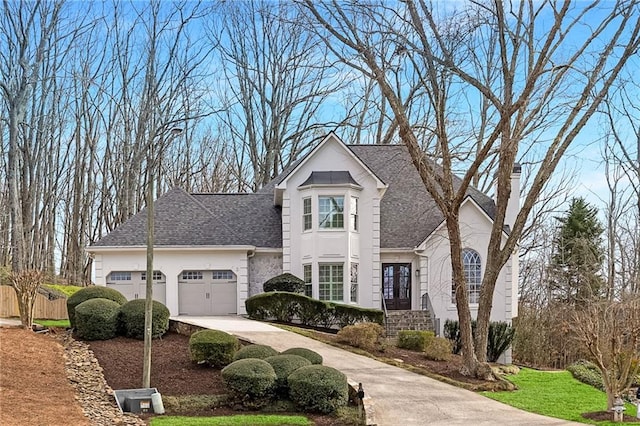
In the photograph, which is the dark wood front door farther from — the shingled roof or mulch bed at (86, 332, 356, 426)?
mulch bed at (86, 332, 356, 426)

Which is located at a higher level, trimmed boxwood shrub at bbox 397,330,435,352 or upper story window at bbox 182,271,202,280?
upper story window at bbox 182,271,202,280

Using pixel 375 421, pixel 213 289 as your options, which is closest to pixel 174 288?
pixel 213 289

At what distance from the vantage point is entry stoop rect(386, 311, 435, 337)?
86.6ft

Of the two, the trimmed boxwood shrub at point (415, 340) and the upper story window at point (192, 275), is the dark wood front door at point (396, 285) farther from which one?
the upper story window at point (192, 275)

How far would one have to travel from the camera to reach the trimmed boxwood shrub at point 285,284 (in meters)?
26.8

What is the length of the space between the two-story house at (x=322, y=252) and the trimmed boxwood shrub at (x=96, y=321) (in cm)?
722

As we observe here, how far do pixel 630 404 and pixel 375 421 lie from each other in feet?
24.6

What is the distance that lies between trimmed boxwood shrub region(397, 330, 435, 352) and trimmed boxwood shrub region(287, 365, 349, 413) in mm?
8523

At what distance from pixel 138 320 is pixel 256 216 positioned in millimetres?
11011

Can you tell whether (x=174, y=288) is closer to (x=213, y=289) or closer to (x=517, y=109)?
(x=213, y=289)

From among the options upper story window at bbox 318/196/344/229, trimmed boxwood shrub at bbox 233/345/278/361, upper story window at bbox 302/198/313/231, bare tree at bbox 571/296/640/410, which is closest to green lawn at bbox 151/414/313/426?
trimmed boxwood shrub at bbox 233/345/278/361

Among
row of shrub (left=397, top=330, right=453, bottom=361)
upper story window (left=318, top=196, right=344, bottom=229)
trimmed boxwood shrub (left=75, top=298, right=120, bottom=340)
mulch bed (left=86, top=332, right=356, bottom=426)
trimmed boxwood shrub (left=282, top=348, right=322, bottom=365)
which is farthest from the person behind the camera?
upper story window (left=318, top=196, right=344, bottom=229)

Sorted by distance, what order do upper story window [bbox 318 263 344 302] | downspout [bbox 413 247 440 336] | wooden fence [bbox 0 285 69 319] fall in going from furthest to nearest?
upper story window [bbox 318 263 344 302] → wooden fence [bbox 0 285 69 319] → downspout [bbox 413 247 440 336]

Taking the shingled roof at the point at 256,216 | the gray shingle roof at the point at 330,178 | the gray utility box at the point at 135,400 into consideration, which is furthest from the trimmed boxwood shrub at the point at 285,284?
the gray utility box at the point at 135,400
